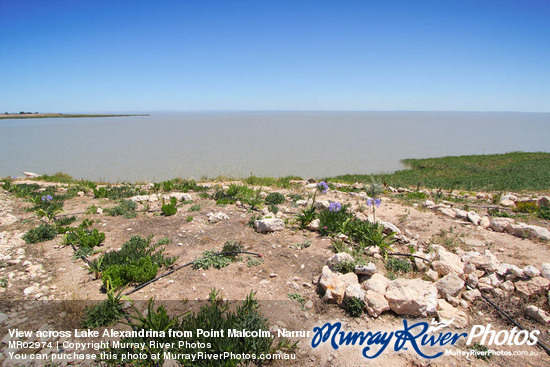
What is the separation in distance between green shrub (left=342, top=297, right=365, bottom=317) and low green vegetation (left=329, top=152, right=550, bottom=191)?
26.9ft

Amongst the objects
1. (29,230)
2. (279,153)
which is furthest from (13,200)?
(279,153)

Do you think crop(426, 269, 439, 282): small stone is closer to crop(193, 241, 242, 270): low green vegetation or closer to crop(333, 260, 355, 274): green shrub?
crop(333, 260, 355, 274): green shrub

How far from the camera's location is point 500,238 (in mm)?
6457

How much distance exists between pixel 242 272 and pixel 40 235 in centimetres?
496

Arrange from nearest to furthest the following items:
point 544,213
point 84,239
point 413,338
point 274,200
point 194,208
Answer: point 413,338 < point 84,239 < point 194,208 < point 544,213 < point 274,200

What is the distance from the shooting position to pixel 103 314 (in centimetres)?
372

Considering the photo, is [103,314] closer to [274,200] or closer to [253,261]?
[253,261]

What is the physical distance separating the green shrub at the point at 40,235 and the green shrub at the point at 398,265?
7404 millimetres

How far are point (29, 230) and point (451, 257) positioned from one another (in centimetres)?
930

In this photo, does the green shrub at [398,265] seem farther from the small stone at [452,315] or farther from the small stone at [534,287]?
the small stone at [534,287]

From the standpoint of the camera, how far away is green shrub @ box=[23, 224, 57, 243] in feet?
20.1

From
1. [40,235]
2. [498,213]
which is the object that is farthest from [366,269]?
[40,235]

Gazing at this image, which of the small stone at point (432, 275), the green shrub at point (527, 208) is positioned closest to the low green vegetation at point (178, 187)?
the small stone at point (432, 275)

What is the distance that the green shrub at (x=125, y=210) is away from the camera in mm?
7648
